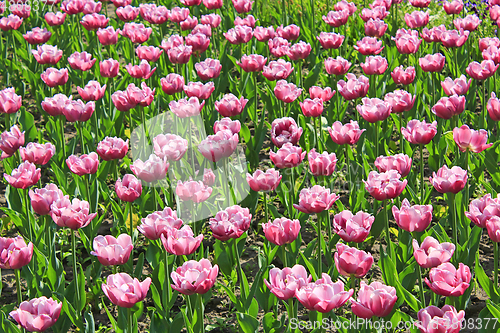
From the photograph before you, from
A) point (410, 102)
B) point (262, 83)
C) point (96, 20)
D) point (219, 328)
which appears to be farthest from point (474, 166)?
point (96, 20)

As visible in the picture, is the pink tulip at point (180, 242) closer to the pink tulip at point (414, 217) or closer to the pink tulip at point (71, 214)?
the pink tulip at point (71, 214)

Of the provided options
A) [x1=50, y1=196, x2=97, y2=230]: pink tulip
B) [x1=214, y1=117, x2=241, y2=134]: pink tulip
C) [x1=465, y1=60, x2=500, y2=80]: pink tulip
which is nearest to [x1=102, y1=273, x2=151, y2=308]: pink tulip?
[x1=50, y1=196, x2=97, y2=230]: pink tulip

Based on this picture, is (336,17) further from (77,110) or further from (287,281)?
(287,281)

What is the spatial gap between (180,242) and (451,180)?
4.02 ft

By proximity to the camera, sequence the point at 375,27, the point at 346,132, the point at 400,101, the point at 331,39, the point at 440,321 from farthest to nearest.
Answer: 1. the point at 375,27
2. the point at 331,39
3. the point at 400,101
4. the point at 346,132
5. the point at 440,321

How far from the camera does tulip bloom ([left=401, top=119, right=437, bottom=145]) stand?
9.50 feet

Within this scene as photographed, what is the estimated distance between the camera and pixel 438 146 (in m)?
3.62

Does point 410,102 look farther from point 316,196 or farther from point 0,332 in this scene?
point 0,332

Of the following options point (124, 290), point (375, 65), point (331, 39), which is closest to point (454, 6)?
point (331, 39)

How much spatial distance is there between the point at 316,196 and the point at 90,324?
1.15 m

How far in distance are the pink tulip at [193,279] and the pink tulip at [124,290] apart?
13cm

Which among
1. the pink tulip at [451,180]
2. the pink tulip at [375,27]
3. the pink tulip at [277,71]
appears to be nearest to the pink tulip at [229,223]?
the pink tulip at [451,180]

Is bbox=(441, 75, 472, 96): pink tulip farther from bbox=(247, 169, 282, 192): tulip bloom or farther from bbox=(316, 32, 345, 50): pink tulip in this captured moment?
bbox=(247, 169, 282, 192): tulip bloom

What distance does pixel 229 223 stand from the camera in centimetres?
227
